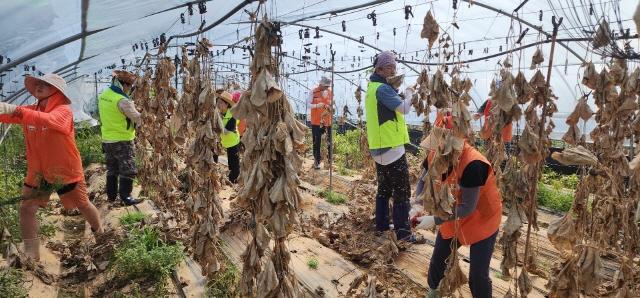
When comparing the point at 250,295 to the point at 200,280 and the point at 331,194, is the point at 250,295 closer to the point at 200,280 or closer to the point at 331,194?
the point at 200,280

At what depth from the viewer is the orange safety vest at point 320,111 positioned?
786 centimetres

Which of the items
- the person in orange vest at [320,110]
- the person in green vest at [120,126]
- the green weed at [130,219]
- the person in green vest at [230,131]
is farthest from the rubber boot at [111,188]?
the person in orange vest at [320,110]

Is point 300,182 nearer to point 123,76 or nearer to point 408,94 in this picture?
point 408,94

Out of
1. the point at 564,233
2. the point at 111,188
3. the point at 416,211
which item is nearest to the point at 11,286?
the point at 111,188

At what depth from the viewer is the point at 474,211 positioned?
2561mm

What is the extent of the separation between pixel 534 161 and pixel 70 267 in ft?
13.3

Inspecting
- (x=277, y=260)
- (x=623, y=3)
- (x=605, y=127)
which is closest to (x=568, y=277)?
(x=277, y=260)

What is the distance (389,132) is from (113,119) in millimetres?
3453

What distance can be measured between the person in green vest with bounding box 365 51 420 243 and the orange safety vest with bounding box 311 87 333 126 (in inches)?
148

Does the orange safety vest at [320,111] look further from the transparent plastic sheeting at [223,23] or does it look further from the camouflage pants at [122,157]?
the camouflage pants at [122,157]

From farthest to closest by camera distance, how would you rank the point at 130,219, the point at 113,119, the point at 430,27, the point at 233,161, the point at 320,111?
the point at 320,111, the point at 233,161, the point at 113,119, the point at 130,219, the point at 430,27

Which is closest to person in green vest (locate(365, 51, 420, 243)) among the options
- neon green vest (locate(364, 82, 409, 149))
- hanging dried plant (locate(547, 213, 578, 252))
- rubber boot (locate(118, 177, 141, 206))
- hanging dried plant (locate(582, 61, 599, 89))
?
neon green vest (locate(364, 82, 409, 149))

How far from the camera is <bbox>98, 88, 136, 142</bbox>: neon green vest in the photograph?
5.06 m

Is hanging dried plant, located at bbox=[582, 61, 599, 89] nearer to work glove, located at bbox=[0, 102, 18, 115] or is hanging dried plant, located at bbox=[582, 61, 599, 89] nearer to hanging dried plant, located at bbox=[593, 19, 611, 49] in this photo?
hanging dried plant, located at bbox=[593, 19, 611, 49]
